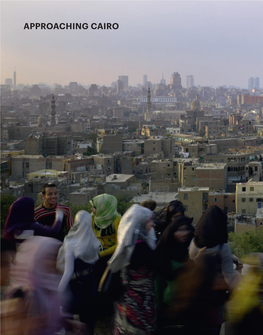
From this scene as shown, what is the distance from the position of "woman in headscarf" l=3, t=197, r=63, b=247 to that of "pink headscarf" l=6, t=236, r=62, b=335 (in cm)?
14

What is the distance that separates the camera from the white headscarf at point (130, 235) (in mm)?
1456

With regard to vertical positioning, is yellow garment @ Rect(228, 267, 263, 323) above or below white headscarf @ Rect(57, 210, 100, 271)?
below

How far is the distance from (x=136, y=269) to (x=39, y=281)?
0.30m

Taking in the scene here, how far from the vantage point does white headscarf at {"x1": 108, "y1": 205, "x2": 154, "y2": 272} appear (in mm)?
1456

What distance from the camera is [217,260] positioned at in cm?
160

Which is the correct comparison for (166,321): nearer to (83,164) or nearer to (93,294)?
(93,294)

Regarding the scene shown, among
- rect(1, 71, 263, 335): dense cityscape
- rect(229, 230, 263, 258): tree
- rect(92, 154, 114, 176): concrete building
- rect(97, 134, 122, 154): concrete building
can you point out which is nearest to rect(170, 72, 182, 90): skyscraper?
rect(1, 71, 263, 335): dense cityscape

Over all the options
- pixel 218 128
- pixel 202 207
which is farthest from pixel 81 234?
pixel 218 128

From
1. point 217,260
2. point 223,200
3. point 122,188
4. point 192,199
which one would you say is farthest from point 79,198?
point 217,260

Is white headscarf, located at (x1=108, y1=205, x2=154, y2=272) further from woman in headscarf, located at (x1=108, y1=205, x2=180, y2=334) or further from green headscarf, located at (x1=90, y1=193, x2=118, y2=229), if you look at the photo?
green headscarf, located at (x1=90, y1=193, x2=118, y2=229)

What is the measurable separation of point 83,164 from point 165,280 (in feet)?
36.3

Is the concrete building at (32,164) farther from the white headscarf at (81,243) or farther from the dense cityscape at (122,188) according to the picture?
the white headscarf at (81,243)

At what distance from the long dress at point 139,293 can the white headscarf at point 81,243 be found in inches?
6.4

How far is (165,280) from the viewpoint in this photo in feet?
5.27
